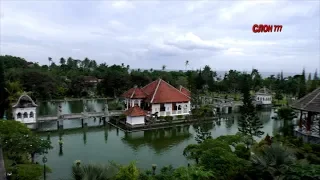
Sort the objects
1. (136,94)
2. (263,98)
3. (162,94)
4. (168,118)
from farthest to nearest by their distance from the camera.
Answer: (263,98) < (136,94) < (162,94) < (168,118)

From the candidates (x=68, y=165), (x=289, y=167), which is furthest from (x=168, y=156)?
(x=289, y=167)

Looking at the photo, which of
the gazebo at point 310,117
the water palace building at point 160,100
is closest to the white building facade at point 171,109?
the water palace building at point 160,100

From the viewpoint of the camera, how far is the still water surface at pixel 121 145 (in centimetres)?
1814

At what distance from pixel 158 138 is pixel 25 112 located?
12.2 m

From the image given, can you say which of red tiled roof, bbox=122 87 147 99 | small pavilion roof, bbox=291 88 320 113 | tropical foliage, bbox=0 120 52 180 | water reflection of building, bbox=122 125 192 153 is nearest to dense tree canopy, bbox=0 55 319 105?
red tiled roof, bbox=122 87 147 99

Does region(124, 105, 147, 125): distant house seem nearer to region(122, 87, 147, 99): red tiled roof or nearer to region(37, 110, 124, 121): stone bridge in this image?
region(37, 110, 124, 121): stone bridge

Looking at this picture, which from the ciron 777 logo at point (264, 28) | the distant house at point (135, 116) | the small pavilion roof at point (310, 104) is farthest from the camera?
the distant house at point (135, 116)

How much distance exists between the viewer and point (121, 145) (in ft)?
73.0

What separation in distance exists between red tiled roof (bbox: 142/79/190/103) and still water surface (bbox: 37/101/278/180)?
12.8ft

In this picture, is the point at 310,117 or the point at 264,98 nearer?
the point at 310,117

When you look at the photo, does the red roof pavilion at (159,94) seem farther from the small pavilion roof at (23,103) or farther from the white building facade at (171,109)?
the small pavilion roof at (23,103)

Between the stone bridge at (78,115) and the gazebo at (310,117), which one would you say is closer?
the gazebo at (310,117)

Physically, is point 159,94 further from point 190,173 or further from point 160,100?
point 190,173

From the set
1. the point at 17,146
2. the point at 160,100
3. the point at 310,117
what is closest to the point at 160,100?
the point at 160,100
